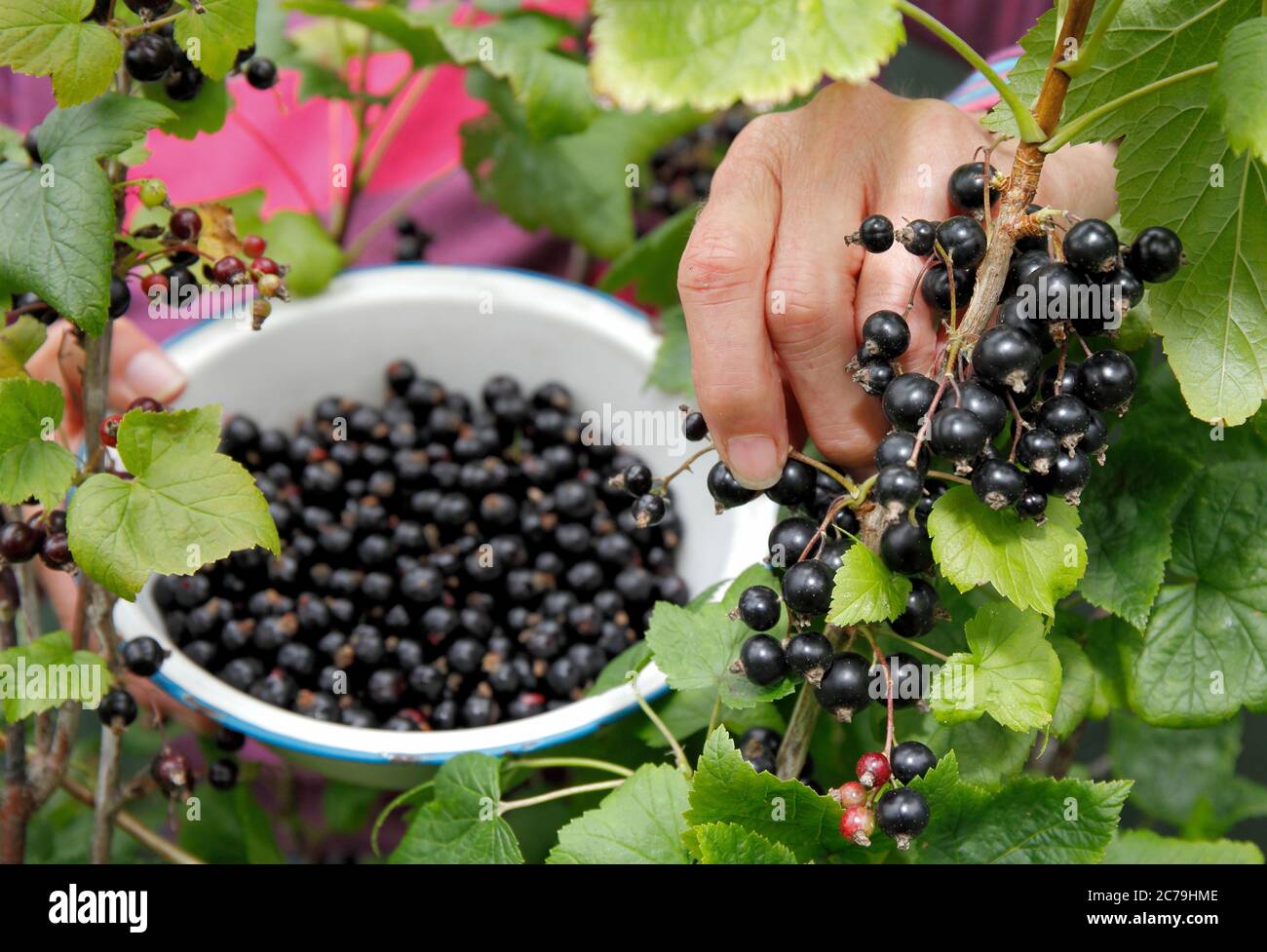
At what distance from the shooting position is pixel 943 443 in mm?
399

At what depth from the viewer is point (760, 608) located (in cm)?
49

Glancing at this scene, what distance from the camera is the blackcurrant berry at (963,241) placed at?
44 cm

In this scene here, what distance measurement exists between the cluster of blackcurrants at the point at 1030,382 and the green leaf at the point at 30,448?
38 cm

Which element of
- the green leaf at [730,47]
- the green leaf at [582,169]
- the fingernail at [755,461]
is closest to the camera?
the green leaf at [730,47]

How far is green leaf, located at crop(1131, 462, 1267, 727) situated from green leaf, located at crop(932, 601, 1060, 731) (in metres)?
0.14

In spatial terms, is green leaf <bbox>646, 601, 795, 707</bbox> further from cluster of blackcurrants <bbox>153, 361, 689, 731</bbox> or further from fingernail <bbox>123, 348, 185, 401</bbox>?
fingernail <bbox>123, 348, 185, 401</bbox>

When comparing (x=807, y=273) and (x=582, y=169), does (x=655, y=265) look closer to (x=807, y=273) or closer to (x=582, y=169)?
(x=582, y=169)

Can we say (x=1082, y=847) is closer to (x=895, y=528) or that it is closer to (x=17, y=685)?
(x=895, y=528)

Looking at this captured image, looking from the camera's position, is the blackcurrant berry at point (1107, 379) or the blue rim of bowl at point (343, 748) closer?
the blackcurrant berry at point (1107, 379)

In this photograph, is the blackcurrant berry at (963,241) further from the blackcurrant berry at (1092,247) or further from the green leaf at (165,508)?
the green leaf at (165,508)

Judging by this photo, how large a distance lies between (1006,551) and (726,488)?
0.14 m

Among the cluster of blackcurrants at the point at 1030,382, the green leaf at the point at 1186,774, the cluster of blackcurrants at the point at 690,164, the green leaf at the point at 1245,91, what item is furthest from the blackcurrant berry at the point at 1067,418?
the cluster of blackcurrants at the point at 690,164

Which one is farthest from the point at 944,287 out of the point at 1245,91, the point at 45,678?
the point at 45,678
